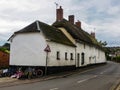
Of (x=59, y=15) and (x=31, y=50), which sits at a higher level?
(x=59, y=15)

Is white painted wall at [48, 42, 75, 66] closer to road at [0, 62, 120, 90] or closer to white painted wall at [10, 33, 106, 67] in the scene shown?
white painted wall at [10, 33, 106, 67]

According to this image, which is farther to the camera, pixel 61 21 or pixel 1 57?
pixel 61 21

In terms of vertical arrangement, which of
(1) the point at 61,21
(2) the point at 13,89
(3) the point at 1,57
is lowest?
(2) the point at 13,89

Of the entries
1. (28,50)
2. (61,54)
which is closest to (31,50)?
(28,50)

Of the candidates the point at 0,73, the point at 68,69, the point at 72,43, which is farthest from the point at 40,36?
the point at 72,43

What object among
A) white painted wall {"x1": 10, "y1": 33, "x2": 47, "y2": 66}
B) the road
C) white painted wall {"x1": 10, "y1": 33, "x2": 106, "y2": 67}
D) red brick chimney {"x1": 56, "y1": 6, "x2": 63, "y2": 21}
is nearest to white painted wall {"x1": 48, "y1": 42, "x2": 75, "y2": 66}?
white painted wall {"x1": 10, "y1": 33, "x2": 106, "y2": 67}

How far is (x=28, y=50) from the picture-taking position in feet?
101

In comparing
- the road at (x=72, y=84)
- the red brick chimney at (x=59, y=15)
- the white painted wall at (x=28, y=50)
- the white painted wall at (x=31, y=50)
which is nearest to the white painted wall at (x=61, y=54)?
the white painted wall at (x=31, y=50)

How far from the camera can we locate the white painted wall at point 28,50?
30203 millimetres

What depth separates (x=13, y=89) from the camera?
54.5 ft

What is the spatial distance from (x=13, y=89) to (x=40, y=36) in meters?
14.5

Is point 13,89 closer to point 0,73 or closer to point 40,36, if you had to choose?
point 0,73

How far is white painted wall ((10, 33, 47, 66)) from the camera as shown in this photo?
99.1 ft

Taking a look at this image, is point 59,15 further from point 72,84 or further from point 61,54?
point 72,84
